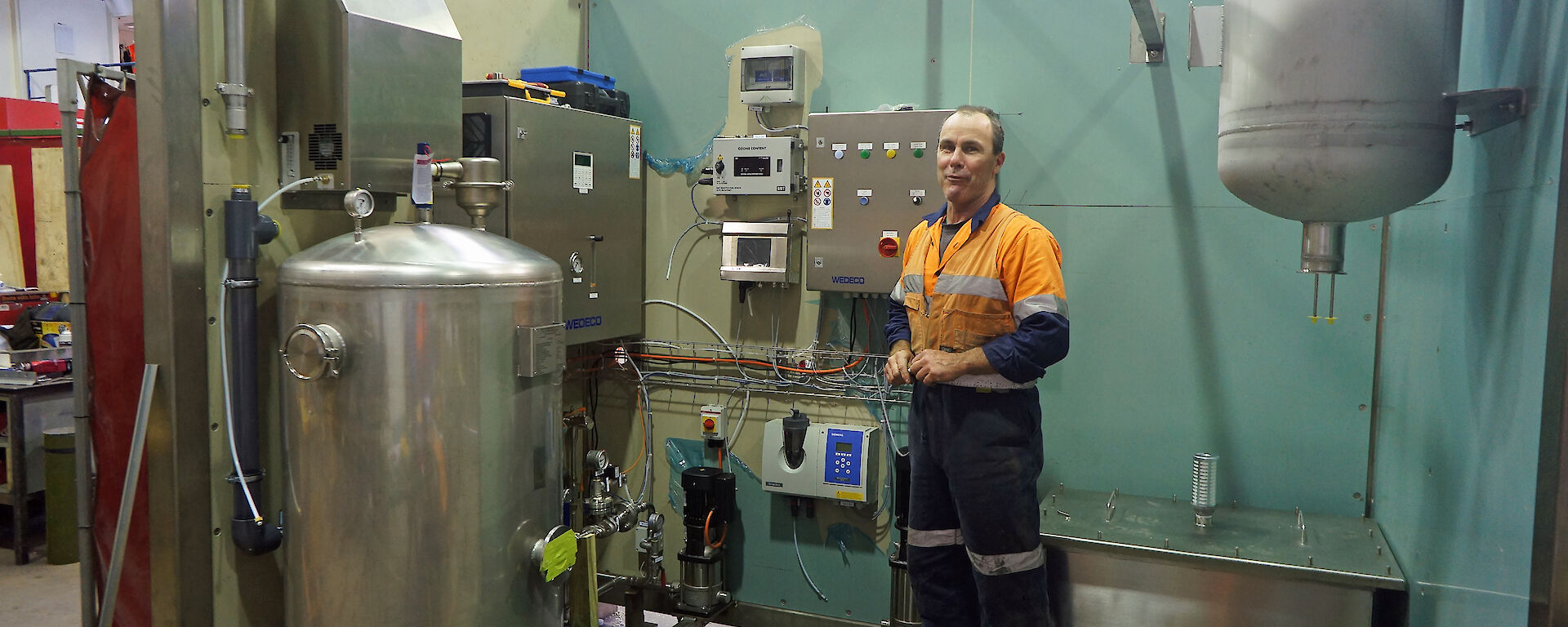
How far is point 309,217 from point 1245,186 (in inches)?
81.8

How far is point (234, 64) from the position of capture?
6.96 feet

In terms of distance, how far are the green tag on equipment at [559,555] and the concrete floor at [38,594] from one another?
6.63 feet

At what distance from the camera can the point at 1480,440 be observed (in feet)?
5.42

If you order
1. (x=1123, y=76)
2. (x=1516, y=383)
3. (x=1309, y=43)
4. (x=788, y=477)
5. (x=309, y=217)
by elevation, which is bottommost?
(x=788, y=477)

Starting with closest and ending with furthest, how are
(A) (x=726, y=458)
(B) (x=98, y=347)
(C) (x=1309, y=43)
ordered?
(C) (x=1309, y=43) < (B) (x=98, y=347) < (A) (x=726, y=458)

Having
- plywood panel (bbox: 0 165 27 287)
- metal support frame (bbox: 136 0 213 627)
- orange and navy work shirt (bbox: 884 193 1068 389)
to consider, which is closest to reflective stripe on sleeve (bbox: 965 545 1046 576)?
orange and navy work shirt (bbox: 884 193 1068 389)

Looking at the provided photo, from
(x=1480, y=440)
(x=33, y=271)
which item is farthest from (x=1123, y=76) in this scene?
(x=33, y=271)

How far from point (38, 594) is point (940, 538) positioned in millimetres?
3526

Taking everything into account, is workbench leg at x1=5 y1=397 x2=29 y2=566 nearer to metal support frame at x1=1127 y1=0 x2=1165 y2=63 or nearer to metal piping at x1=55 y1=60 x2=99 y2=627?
metal piping at x1=55 y1=60 x2=99 y2=627

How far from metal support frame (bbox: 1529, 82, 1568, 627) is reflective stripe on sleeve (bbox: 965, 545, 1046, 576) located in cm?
113

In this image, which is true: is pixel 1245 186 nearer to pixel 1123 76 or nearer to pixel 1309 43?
pixel 1309 43

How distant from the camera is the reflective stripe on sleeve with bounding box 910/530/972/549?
2.49 metres

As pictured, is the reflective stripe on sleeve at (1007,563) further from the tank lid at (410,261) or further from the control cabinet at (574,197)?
the control cabinet at (574,197)

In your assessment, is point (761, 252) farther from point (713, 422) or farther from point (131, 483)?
point (131, 483)
